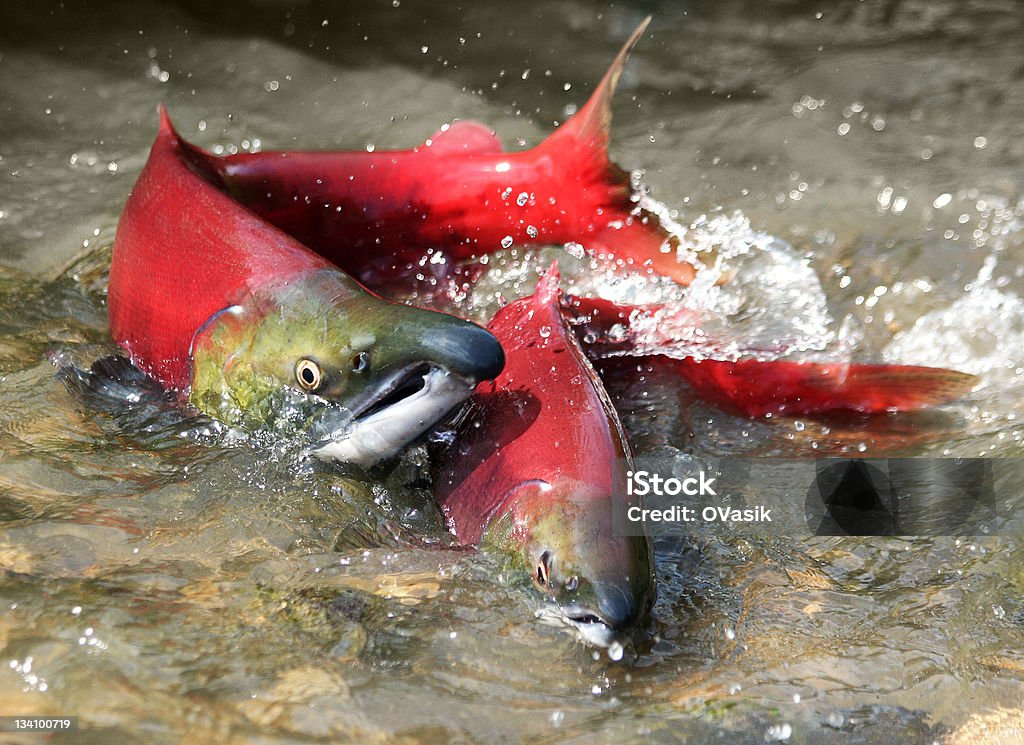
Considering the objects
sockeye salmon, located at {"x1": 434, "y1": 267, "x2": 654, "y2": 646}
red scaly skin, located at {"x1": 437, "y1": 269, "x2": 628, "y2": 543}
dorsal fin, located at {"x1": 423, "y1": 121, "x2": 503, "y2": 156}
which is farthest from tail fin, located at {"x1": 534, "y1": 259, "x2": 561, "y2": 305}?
dorsal fin, located at {"x1": 423, "y1": 121, "x2": 503, "y2": 156}

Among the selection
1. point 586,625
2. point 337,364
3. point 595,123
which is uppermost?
point 595,123

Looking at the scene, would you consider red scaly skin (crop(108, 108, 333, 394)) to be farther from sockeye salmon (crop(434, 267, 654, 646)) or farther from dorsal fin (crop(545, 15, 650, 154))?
dorsal fin (crop(545, 15, 650, 154))

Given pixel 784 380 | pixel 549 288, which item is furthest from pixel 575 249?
pixel 784 380

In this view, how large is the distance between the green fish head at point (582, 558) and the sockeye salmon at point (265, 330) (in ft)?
1.26

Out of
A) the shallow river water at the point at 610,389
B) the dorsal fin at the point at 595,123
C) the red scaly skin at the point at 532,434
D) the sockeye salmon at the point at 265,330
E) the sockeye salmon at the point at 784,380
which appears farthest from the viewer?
the dorsal fin at the point at 595,123

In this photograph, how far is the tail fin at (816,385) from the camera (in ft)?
11.5

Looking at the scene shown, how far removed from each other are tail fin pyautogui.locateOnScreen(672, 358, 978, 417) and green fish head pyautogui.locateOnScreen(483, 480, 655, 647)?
1.05 meters

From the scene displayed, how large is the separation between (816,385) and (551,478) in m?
1.21

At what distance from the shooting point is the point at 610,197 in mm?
3859

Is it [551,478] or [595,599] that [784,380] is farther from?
[595,599]

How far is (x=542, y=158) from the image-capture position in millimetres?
3816

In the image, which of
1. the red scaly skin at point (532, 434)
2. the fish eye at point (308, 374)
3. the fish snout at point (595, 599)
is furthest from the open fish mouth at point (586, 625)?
the fish eye at point (308, 374)

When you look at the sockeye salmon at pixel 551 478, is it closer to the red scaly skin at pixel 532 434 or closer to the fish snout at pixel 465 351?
the red scaly skin at pixel 532 434

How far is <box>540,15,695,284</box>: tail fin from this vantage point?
3.80 meters
